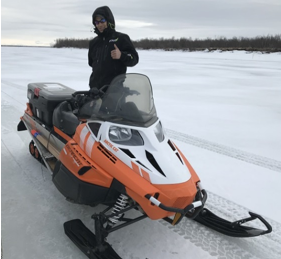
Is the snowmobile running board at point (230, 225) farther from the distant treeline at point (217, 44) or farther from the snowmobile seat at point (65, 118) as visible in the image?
the distant treeline at point (217, 44)

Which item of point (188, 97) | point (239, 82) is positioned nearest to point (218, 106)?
point (188, 97)

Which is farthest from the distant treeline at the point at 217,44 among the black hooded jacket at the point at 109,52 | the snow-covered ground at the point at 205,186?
the black hooded jacket at the point at 109,52

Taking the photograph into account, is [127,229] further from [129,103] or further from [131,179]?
[129,103]

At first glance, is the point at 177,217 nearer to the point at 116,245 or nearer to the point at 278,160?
the point at 116,245

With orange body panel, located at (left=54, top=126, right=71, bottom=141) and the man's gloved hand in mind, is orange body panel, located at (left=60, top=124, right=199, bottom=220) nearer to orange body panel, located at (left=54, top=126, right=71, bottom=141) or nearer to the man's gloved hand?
the man's gloved hand

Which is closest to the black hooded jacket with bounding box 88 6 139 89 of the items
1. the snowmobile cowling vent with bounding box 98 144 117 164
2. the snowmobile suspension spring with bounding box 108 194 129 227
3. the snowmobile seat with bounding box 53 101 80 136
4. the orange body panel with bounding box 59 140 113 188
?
the snowmobile seat with bounding box 53 101 80 136

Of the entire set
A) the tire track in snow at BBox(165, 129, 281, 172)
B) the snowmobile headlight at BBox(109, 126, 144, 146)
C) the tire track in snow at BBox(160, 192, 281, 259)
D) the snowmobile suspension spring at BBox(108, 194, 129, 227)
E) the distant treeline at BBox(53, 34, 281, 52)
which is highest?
the distant treeline at BBox(53, 34, 281, 52)

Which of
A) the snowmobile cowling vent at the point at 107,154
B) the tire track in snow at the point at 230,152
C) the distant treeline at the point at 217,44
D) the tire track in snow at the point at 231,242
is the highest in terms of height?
the distant treeline at the point at 217,44

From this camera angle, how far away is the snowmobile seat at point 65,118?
2.68m

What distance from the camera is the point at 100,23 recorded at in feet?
8.73

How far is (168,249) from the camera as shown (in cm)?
199

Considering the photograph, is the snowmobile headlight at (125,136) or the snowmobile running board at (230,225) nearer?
the snowmobile headlight at (125,136)

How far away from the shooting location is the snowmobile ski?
1.83 m

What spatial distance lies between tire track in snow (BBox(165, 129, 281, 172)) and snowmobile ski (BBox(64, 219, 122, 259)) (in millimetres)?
2067
